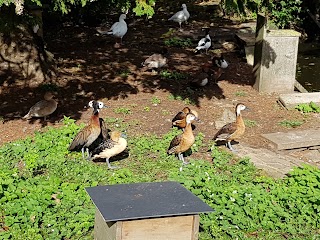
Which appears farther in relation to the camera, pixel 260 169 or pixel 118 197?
pixel 260 169

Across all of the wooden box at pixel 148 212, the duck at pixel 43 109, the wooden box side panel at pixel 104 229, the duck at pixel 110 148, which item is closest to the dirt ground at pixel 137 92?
the duck at pixel 43 109

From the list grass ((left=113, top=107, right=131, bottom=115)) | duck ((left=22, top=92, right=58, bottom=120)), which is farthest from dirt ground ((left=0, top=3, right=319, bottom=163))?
duck ((left=22, top=92, right=58, bottom=120))

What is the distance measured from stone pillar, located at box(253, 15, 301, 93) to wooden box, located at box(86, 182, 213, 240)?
6.29 m

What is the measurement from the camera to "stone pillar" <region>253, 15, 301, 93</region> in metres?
10.3

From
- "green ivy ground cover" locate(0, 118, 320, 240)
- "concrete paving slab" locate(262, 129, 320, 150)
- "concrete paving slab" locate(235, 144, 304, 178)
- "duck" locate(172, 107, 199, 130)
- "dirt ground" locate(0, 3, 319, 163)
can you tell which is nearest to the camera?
"green ivy ground cover" locate(0, 118, 320, 240)

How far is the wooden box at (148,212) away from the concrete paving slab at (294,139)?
389 cm

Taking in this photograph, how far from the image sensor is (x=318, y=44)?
1694 cm

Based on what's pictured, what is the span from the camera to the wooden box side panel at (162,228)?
4262 millimetres

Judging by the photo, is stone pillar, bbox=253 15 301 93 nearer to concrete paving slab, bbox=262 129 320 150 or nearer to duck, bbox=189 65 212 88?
duck, bbox=189 65 212 88

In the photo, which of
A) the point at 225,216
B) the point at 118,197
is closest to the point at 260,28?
the point at 225,216

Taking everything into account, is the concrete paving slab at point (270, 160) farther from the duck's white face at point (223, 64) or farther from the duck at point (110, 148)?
the duck's white face at point (223, 64)

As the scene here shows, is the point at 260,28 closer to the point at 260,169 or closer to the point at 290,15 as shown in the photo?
the point at 260,169

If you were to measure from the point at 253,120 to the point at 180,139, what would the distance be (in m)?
2.38

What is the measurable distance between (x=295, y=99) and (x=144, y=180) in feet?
14.2
